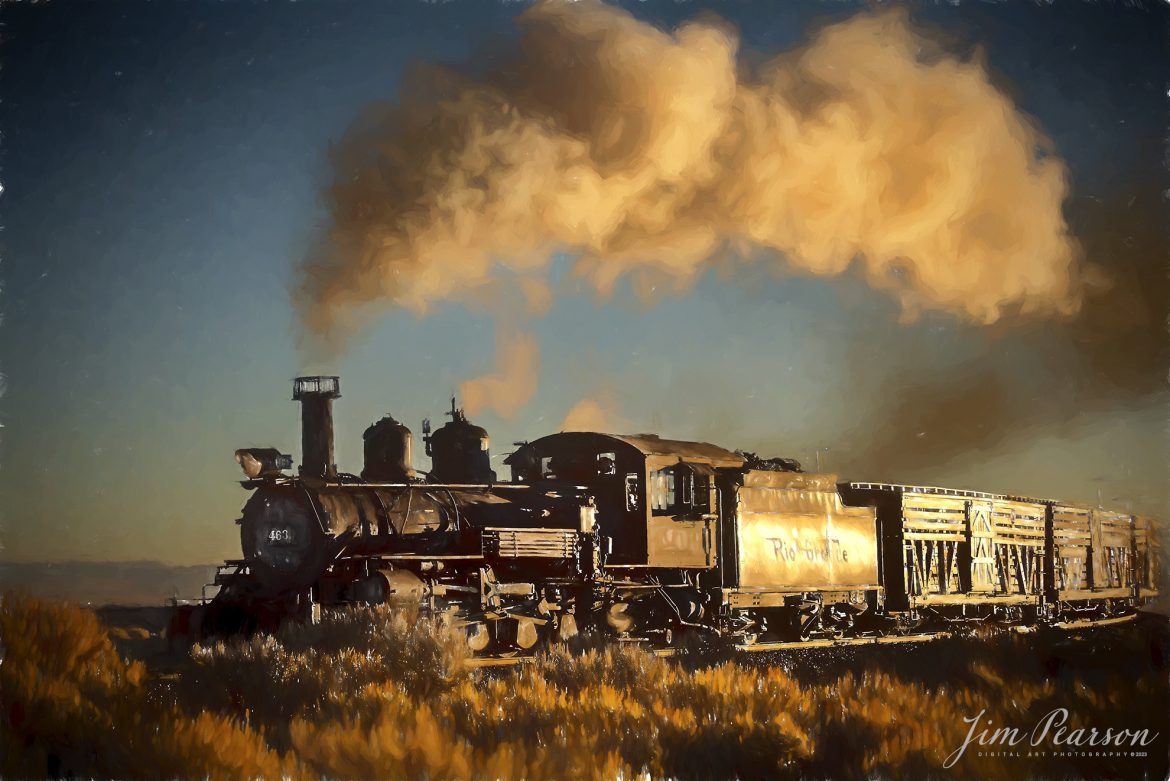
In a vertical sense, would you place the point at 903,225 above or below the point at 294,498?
above

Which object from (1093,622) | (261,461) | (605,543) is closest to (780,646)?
(605,543)

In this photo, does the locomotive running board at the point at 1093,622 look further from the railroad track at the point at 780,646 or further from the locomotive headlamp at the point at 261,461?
the locomotive headlamp at the point at 261,461

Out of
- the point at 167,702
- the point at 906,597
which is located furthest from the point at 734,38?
the point at 906,597

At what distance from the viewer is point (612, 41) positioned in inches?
351

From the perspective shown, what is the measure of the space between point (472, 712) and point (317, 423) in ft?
15.7

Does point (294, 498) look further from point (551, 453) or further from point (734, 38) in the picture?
point (734, 38)

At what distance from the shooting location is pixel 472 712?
22.9 feet

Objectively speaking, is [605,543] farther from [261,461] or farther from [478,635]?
[261,461]

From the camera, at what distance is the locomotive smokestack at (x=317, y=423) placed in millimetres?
10586

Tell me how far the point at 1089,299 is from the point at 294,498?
8080mm

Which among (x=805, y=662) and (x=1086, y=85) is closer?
(x=1086, y=85)

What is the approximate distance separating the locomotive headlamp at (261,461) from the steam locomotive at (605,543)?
34 millimetres

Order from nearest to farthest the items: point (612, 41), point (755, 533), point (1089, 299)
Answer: point (612, 41) → point (1089, 299) → point (755, 533)

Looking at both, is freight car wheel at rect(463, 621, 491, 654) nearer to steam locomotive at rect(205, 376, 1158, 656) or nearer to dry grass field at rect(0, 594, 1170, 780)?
steam locomotive at rect(205, 376, 1158, 656)
